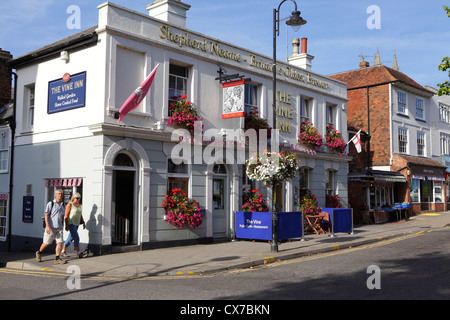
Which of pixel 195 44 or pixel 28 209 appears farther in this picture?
pixel 195 44

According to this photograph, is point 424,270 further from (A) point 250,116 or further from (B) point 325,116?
(B) point 325,116

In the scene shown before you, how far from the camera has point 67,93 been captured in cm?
1441

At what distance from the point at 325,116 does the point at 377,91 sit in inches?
357

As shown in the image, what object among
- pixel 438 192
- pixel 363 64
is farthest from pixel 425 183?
pixel 363 64

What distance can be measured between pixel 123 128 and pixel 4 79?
910 cm

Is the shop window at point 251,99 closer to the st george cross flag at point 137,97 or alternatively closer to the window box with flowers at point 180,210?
the window box with flowers at point 180,210

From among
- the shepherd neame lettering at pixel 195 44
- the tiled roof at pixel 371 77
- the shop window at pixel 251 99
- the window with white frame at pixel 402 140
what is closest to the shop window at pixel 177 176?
the shop window at pixel 251 99

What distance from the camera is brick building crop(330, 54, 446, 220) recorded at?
27.9 metres

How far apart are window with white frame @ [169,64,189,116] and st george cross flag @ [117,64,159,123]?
6.20 feet

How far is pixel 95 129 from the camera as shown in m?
13.0

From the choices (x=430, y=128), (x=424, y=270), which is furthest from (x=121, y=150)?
(x=430, y=128)

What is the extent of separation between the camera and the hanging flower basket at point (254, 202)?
54.7 feet

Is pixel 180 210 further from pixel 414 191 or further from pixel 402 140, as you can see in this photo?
pixel 414 191

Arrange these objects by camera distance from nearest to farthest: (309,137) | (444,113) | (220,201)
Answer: (220,201) → (309,137) → (444,113)
